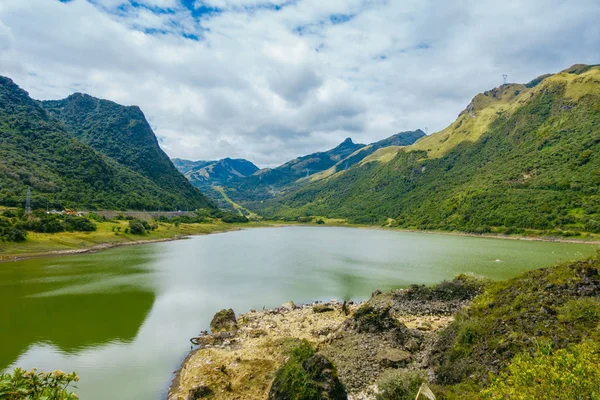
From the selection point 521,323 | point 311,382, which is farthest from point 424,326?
point 311,382

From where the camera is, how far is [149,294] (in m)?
35.6

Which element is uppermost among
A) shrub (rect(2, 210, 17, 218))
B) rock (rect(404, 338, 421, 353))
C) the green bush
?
the green bush

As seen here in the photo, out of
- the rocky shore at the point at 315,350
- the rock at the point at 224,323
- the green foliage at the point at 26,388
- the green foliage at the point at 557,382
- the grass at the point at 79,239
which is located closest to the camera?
the green foliage at the point at 26,388

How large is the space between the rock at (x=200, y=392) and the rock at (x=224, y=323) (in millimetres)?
8708

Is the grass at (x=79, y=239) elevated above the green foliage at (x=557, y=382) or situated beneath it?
situated beneath

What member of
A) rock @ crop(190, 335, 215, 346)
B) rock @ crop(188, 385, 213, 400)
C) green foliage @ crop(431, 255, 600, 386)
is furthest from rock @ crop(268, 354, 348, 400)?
rock @ crop(190, 335, 215, 346)

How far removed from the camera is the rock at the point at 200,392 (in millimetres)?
14278

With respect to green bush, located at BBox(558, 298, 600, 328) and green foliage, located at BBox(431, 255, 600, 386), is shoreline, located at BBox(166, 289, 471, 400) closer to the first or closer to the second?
green foliage, located at BBox(431, 255, 600, 386)

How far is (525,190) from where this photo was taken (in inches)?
4572

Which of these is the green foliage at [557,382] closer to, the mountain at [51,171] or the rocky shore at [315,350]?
the rocky shore at [315,350]

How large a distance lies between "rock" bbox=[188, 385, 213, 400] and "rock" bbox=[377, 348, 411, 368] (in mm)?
8446

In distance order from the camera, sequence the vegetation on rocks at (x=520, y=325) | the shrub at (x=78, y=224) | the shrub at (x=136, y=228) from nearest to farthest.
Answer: the vegetation on rocks at (x=520, y=325) → the shrub at (x=78, y=224) → the shrub at (x=136, y=228)

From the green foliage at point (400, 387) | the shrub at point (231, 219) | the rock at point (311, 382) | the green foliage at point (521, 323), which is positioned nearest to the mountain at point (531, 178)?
the shrub at point (231, 219)

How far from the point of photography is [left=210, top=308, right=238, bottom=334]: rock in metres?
23.7
